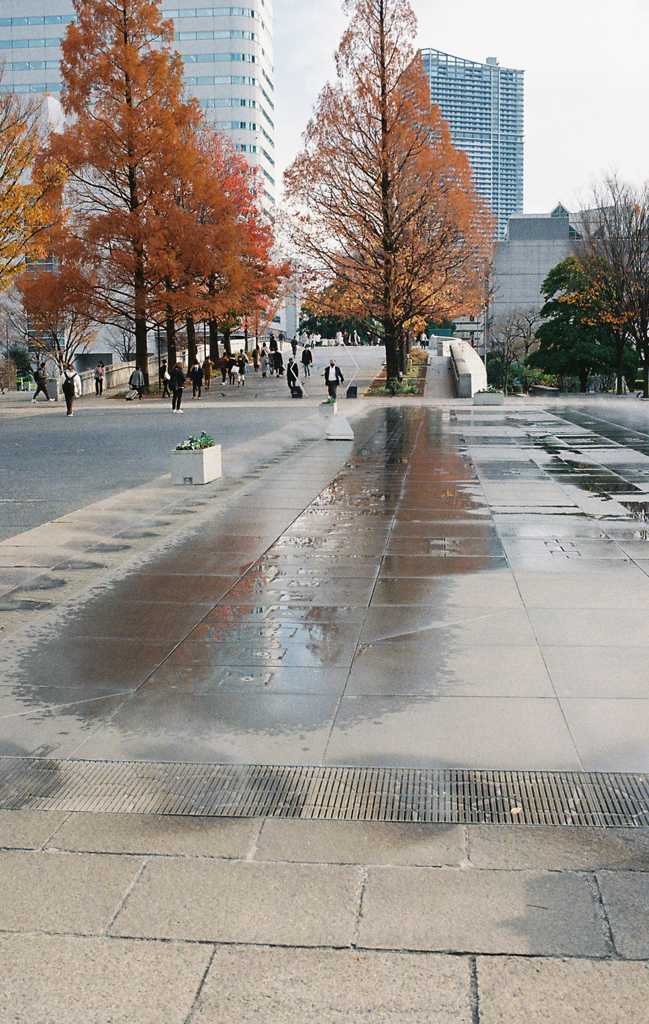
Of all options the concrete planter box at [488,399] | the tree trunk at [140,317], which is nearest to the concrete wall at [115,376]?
the tree trunk at [140,317]

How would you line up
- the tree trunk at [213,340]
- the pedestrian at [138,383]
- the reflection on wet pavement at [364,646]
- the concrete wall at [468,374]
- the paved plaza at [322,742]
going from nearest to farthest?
the paved plaza at [322,742] < the reflection on wet pavement at [364,646] < the concrete wall at [468,374] < the pedestrian at [138,383] < the tree trunk at [213,340]

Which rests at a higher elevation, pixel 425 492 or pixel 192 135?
pixel 192 135

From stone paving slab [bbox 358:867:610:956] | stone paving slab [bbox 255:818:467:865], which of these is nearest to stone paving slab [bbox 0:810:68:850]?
stone paving slab [bbox 255:818:467:865]

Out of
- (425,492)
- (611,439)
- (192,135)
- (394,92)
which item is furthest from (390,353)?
(425,492)

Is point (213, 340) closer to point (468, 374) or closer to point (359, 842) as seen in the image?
point (468, 374)

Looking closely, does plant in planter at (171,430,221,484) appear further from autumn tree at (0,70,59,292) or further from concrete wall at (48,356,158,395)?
concrete wall at (48,356,158,395)

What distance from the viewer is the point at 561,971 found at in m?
3.14

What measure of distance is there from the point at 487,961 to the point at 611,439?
2053 centimetres

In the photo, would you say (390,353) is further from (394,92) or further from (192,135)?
(192,135)

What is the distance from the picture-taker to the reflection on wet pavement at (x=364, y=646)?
17.0ft

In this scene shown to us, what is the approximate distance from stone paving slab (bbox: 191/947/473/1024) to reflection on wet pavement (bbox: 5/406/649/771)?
5.49 ft

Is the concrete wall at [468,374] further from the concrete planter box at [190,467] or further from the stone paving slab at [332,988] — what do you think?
the stone paving slab at [332,988]

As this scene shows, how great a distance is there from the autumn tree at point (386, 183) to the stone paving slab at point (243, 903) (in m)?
40.1

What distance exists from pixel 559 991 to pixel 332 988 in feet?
2.25
